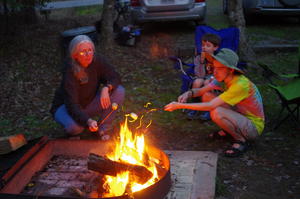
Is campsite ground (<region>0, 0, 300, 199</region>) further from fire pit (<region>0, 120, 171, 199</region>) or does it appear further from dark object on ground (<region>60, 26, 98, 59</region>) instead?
fire pit (<region>0, 120, 171, 199</region>)

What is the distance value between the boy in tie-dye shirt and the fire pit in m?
0.78

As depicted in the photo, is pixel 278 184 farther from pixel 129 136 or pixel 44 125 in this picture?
pixel 44 125

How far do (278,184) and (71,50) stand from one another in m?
2.53

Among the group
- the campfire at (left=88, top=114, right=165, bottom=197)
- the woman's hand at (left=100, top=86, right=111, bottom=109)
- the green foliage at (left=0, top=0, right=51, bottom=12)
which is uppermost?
the green foliage at (left=0, top=0, right=51, bottom=12)

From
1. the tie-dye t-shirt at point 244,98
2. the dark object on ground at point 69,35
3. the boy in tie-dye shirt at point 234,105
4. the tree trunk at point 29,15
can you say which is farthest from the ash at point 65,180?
the tree trunk at point 29,15

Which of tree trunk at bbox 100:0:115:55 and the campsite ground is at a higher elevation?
tree trunk at bbox 100:0:115:55

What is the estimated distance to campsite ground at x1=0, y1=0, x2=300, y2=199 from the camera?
13.3 feet

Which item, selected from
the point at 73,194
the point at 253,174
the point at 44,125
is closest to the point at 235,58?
the point at 253,174

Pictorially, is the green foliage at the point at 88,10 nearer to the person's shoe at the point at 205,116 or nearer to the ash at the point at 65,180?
the person's shoe at the point at 205,116

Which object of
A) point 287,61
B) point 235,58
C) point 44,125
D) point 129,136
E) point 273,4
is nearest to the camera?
point 129,136

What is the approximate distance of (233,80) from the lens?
4.14 meters

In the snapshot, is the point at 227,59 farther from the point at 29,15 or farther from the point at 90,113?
the point at 29,15

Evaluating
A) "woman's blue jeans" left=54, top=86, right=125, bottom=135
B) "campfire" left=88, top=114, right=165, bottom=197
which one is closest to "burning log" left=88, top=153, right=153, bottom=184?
"campfire" left=88, top=114, right=165, bottom=197

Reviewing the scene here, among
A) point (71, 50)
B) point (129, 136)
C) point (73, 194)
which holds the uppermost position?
point (71, 50)
